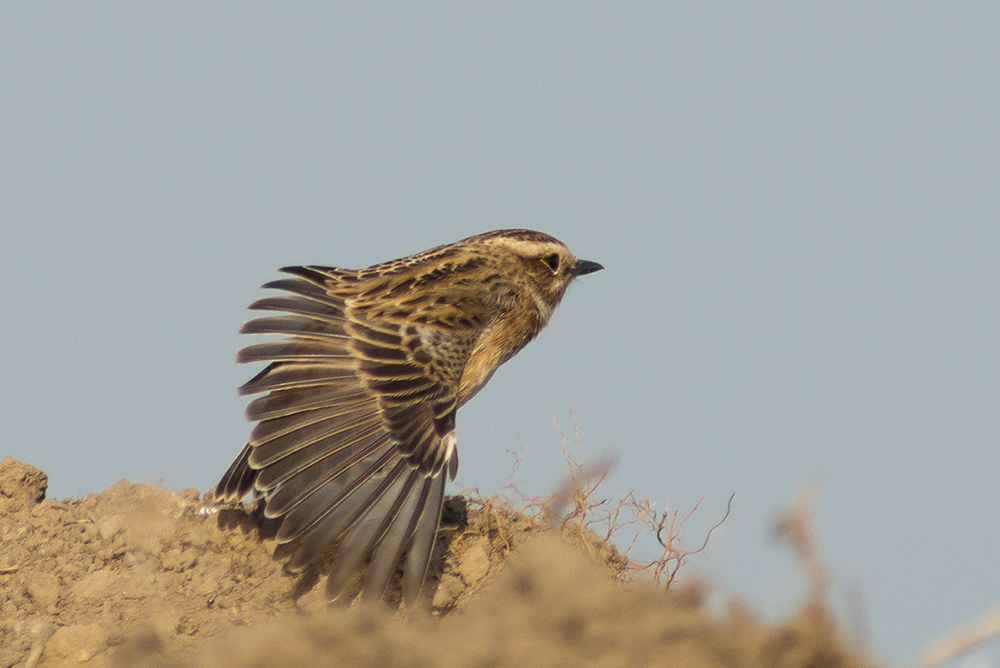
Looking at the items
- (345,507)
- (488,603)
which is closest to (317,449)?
(345,507)

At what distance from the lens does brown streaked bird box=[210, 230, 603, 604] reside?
6293 mm

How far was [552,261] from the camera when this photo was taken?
880 cm

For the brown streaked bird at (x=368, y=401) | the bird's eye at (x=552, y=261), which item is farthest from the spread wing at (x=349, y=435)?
the bird's eye at (x=552, y=261)

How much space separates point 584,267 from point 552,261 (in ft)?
1.10

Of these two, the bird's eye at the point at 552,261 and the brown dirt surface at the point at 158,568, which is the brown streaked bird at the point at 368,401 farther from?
the bird's eye at the point at 552,261

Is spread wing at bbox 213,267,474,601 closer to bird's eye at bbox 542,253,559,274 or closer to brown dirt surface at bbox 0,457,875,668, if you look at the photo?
brown dirt surface at bbox 0,457,875,668

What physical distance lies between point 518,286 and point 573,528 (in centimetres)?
184

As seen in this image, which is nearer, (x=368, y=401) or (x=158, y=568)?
(x=368, y=401)

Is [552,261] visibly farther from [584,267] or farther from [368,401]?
[368,401]

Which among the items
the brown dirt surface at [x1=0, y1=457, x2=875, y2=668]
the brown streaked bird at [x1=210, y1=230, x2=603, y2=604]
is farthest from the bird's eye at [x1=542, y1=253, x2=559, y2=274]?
the brown dirt surface at [x1=0, y1=457, x2=875, y2=668]

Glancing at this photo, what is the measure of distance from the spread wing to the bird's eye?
158 cm

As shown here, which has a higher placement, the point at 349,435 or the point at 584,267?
the point at 584,267

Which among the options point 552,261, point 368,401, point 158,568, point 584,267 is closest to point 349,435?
point 368,401

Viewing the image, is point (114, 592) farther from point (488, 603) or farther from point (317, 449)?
point (488, 603)
